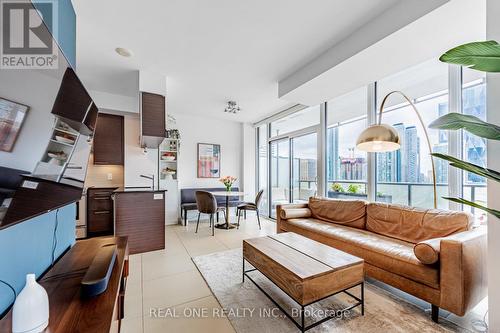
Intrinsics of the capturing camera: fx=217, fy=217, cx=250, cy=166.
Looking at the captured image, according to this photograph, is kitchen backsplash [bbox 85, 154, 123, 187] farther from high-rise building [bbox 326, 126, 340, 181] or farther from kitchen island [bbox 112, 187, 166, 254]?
high-rise building [bbox 326, 126, 340, 181]

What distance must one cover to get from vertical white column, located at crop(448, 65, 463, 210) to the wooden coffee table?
5.55 ft

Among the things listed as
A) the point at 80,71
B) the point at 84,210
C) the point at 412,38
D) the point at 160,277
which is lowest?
the point at 160,277

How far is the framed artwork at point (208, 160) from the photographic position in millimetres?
5887

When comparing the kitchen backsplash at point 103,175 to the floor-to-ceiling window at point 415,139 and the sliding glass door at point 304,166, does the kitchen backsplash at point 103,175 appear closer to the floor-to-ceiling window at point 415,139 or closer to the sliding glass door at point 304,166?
the sliding glass door at point 304,166

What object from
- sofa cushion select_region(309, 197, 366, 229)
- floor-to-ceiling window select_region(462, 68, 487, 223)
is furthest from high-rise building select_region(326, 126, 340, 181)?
floor-to-ceiling window select_region(462, 68, 487, 223)

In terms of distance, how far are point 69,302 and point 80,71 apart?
3.62 metres

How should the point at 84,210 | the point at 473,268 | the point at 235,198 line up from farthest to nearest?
the point at 235,198, the point at 84,210, the point at 473,268

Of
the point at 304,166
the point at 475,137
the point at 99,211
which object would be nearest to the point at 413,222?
the point at 475,137

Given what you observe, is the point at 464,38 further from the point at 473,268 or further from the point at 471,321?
the point at 471,321

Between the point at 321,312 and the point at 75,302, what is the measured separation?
1.77 m

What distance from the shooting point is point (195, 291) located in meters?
2.22

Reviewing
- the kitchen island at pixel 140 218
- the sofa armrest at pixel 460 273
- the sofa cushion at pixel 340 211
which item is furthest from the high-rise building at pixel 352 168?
the kitchen island at pixel 140 218

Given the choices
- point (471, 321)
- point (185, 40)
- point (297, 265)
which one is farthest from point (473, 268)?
point (185, 40)

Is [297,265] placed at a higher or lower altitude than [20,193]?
lower
